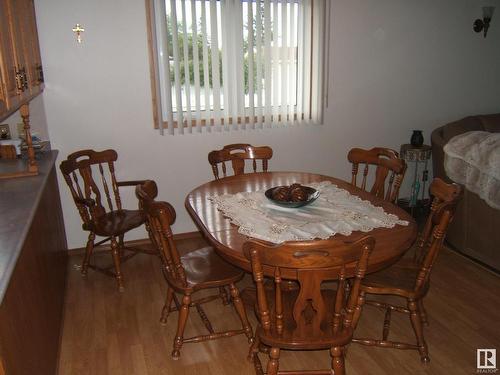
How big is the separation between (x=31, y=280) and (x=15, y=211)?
0.32 meters

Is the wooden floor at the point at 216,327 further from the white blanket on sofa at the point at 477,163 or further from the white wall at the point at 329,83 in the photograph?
the white wall at the point at 329,83

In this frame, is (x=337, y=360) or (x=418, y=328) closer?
(x=337, y=360)

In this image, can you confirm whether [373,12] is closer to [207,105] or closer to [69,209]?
[207,105]

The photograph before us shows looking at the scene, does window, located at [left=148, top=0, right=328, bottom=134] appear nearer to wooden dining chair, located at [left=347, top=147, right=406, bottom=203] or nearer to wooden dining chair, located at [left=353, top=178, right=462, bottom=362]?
wooden dining chair, located at [left=347, top=147, right=406, bottom=203]

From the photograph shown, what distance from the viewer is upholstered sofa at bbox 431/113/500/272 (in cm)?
320

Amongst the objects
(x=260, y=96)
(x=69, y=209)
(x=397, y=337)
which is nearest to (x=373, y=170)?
(x=260, y=96)

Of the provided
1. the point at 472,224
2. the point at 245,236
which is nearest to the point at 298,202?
the point at 245,236

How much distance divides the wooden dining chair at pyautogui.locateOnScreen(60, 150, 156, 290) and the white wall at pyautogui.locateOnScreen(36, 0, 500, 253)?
20 centimetres

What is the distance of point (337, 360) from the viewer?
185 centimetres

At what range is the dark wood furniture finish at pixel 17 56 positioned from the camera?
202 cm

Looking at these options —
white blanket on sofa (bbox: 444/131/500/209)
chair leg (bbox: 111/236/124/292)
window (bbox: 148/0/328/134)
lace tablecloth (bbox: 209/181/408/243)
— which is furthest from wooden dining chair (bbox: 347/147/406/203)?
chair leg (bbox: 111/236/124/292)

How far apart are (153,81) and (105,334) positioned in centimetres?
194

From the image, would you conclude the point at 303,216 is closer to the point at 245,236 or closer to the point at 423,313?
the point at 245,236

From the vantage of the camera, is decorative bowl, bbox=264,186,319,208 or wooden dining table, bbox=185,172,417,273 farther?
decorative bowl, bbox=264,186,319,208
